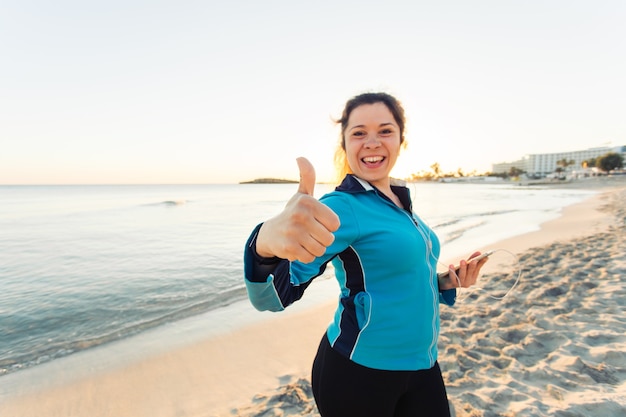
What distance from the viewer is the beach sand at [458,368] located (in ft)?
10.0

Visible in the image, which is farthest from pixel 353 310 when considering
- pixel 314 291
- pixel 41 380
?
pixel 314 291

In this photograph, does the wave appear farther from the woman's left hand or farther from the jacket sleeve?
the woman's left hand

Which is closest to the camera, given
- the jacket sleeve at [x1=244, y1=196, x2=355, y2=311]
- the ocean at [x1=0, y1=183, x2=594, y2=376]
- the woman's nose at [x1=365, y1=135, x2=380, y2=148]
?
the jacket sleeve at [x1=244, y1=196, x2=355, y2=311]

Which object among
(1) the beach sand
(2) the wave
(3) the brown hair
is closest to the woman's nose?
(3) the brown hair

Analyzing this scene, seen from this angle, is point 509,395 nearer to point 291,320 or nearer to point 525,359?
point 525,359

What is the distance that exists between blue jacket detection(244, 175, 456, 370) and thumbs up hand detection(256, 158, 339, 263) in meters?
0.34

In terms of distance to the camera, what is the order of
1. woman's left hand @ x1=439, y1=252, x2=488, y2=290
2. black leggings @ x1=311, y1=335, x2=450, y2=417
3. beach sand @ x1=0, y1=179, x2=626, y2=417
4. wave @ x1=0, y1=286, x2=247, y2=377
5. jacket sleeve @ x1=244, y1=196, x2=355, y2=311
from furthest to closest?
wave @ x1=0, y1=286, x2=247, y2=377, beach sand @ x1=0, y1=179, x2=626, y2=417, woman's left hand @ x1=439, y1=252, x2=488, y2=290, black leggings @ x1=311, y1=335, x2=450, y2=417, jacket sleeve @ x1=244, y1=196, x2=355, y2=311

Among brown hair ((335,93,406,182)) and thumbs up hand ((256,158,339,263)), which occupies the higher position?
brown hair ((335,93,406,182))

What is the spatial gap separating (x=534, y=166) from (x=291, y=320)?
231m

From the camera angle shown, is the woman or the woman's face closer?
the woman

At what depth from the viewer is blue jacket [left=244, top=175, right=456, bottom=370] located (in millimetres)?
1494

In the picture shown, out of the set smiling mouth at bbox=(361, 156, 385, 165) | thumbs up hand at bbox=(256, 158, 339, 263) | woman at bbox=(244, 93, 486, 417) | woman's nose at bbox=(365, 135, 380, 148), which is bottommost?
woman at bbox=(244, 93, 486, 417)

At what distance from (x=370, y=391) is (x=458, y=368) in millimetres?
2522

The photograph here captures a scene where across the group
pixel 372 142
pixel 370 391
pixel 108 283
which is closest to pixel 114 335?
pixel 108 283
